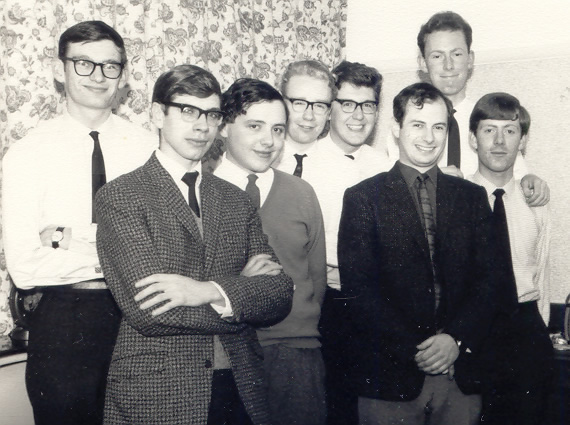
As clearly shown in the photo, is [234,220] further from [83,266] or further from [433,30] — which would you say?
[433,30]

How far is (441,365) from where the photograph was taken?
1906 millimetres

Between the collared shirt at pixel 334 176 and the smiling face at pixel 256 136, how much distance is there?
→ 40 cm

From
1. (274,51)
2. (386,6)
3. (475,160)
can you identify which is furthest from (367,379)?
(386,6)

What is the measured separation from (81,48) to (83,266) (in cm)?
72

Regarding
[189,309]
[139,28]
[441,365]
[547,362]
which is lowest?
[547,362]

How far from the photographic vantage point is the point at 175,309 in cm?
156

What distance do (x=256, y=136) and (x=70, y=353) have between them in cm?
92

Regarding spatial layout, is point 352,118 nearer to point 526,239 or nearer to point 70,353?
point 526,239

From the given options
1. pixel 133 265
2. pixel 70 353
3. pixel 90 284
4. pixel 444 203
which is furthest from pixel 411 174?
pixel 70 353

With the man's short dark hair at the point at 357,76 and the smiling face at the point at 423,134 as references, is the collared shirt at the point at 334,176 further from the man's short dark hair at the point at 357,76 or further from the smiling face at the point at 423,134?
the smiling face at the point at 423,134

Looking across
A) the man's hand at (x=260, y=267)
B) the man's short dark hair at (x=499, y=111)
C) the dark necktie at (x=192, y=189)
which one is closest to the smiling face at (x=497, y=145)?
the man's short dark hair at (x=499, y=111)

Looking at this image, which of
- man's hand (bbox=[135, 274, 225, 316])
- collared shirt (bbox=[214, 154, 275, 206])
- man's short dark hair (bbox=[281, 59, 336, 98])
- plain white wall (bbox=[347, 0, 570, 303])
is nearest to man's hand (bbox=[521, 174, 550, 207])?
plain white wall (bbox=[347, 0, 570, 303])

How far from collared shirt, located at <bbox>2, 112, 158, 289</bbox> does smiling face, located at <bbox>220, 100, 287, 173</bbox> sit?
36 cm

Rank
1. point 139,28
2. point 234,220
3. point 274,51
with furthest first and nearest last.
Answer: point 274,51
point 139,28
point 234,220
